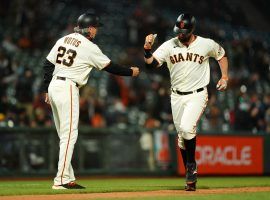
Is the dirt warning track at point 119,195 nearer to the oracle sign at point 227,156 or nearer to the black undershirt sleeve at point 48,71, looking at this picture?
the black undershirt sleeve at point 48,71

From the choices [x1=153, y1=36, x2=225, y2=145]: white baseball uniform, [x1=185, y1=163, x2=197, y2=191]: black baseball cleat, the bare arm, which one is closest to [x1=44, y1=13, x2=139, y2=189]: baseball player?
the bare arm

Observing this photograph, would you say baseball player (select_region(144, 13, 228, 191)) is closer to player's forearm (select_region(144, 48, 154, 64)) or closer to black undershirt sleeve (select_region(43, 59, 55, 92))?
player's forearm (select_region(144, 48, 154, 64))

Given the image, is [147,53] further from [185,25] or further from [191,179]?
[191,179]

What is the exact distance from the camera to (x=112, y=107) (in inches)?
646

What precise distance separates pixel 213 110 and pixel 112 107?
2683mm

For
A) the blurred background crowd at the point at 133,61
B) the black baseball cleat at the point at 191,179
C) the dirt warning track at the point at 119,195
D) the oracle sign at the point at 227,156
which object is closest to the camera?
the dirt warning track at the point at 119,195

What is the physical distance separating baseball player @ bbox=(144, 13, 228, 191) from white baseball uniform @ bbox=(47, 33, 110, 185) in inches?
30.2

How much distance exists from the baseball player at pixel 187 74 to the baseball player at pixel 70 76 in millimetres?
519

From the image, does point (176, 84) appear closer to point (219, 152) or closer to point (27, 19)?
point (219, 152)

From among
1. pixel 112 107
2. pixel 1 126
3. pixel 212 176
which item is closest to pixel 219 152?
pixel 212 176

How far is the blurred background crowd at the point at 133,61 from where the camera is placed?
48.5 ft

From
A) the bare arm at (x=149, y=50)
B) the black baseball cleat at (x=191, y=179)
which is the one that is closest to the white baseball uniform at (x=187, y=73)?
the bare arm at (x=149, y=50)

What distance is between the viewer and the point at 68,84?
26.1ft

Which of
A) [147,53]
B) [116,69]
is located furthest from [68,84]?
[147,53]
